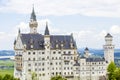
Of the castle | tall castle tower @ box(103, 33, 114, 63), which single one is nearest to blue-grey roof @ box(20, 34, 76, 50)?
the castle

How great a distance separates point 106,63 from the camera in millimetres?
138250

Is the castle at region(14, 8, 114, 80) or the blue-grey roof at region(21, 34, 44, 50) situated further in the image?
the castle at region(14, 8, 114, 80)

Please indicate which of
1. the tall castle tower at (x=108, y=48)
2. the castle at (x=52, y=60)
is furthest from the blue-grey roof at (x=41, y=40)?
the tall castle tower at (x=108, y=48)

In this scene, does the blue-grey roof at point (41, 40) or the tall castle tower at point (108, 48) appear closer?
the blue-grey roof at point (41, 40)

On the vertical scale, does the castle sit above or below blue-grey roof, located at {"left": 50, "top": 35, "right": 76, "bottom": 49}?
below

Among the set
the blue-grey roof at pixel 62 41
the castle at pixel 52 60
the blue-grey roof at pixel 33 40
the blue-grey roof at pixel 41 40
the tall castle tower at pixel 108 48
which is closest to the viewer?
the blue-grey roof at pixel 33 40

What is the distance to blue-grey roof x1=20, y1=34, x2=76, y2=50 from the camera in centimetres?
13050

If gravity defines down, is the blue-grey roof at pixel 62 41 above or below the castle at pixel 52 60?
above

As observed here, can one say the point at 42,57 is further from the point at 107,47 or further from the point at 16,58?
the point at 107,47

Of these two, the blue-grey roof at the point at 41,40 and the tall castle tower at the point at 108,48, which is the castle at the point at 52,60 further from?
the tall castle tower at the point at 108,48

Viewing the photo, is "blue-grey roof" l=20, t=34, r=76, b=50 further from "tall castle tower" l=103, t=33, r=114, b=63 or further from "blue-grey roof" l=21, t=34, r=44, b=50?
"tall castle tower" l=103, t=33, r=114, b=63

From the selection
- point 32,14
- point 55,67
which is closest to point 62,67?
point 55,67

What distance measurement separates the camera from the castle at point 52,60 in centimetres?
13038

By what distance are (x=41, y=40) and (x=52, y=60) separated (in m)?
6.85
